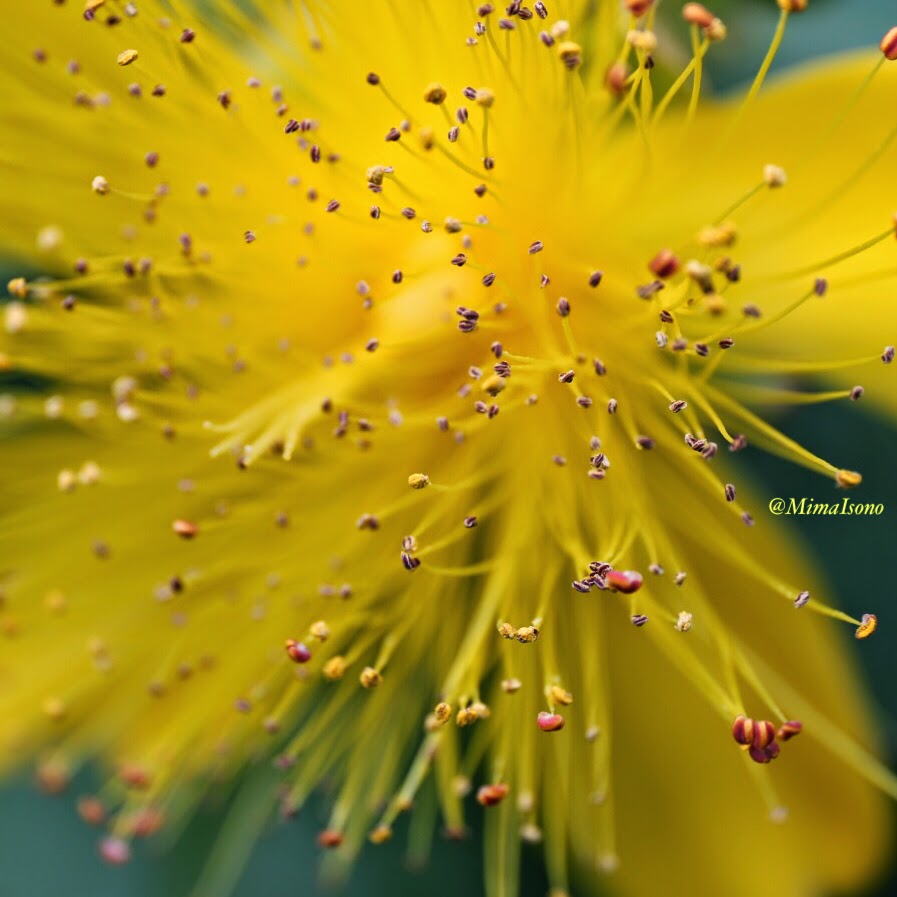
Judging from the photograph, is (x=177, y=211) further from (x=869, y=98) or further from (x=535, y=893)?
(x=535, y=893)

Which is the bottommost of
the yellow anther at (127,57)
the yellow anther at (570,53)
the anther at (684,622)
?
the anther at (684,622)

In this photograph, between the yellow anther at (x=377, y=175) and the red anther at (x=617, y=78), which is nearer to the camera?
the red anther at (x=617, y=78)

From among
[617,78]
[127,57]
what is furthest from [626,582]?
→ [127,57]

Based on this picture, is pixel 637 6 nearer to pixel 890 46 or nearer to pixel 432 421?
pixel 890 46

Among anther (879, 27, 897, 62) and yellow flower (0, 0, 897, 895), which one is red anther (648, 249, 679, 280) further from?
anther (879, 27, 897, 62)

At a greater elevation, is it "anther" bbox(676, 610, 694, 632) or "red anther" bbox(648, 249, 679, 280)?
"red anther" bbox(648, 249, 679, 280)

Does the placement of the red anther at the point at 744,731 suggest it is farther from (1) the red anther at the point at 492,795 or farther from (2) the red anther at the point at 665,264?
(2) the red anther at the point at 665,264

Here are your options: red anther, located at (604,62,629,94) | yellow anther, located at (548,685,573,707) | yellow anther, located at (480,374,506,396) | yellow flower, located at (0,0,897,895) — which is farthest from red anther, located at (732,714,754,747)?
red anther, located at (604,62,629,94)

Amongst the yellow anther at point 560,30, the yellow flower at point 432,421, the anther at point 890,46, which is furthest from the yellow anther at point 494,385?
the anther at point 890,46
